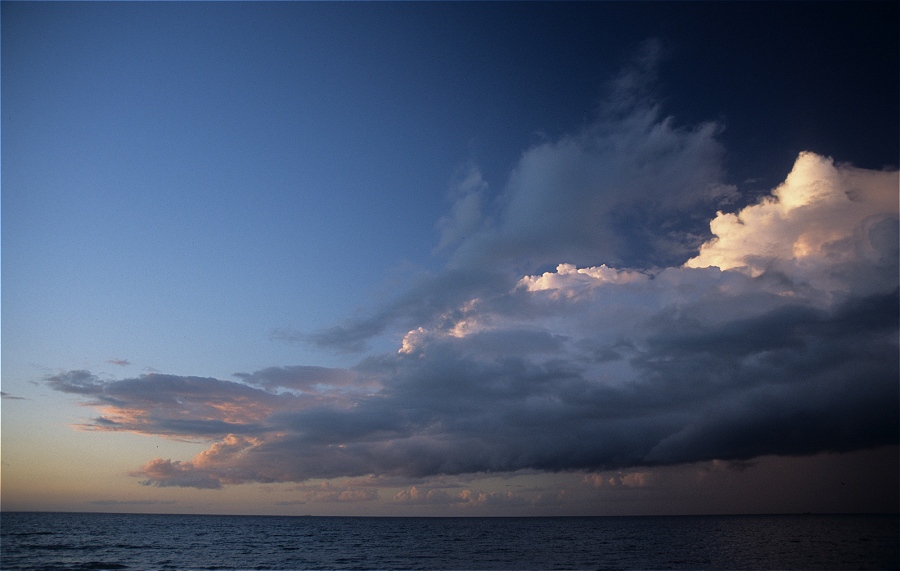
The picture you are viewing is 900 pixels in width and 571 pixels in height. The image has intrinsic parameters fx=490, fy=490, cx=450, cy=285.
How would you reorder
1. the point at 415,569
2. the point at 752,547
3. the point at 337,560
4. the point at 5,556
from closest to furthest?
the point at 415,569
the point at 5,556
the point at 337,560
the point at 752,547

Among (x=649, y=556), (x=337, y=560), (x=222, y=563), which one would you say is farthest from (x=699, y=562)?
(x=222, y=563)

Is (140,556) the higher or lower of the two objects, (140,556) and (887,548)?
the higher

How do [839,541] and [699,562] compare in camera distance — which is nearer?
[699,562]

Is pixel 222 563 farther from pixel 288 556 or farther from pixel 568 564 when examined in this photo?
pixel 568 564

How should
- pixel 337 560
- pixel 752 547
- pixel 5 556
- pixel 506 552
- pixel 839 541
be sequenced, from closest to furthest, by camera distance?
1. pixel 5 556
2. pixel 337 560
3. pixel 506 552
4. pixel 752 547
5. pixel 839 541

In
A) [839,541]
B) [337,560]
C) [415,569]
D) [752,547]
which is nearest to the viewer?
[415,569]

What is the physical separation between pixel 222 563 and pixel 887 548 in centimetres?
10170

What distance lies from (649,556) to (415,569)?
3675 cm

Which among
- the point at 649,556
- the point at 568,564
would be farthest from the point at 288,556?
the point at 649,556

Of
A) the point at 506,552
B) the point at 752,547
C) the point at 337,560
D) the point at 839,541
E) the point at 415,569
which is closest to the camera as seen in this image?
the point at 415,569

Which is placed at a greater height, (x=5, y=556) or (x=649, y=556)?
(x=5, y=556)

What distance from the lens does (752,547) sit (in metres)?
85.6

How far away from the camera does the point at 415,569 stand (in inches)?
2343

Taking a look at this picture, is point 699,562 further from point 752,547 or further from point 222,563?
point 222,563
